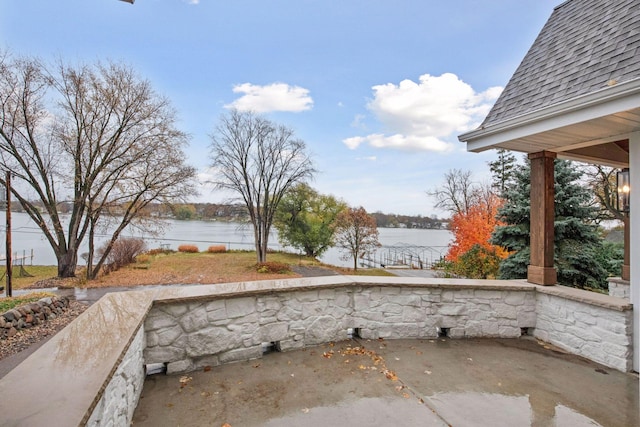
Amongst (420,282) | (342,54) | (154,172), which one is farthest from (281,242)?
(420,282)

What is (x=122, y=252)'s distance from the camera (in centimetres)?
1493

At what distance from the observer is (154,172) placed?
12617 mm

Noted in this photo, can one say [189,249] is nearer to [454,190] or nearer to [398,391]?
[454,190]

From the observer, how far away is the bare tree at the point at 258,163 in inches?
676

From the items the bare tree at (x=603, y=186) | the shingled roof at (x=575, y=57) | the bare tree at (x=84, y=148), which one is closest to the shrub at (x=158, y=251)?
the bare tree at (x=84, y=148)

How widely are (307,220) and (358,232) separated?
5.36 metres

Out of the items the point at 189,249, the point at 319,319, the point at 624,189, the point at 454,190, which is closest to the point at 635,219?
the point at 624,189

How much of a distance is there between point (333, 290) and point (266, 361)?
100 centimetres

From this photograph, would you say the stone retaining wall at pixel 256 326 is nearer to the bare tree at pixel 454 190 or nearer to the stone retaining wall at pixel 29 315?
the stone retaining wall at pixel 29 315

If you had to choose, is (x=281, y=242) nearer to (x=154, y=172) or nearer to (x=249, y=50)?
(x=154, y=172)

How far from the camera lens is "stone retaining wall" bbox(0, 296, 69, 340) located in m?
5.36

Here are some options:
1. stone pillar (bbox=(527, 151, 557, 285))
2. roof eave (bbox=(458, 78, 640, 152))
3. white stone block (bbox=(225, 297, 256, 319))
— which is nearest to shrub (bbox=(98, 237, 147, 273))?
white stone block (bbox=(225, 297, 256, 319))

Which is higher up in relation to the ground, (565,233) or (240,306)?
(565,233)

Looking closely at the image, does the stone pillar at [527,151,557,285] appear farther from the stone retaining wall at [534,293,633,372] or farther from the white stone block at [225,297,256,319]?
the white stone block at [225,297,256,319]
